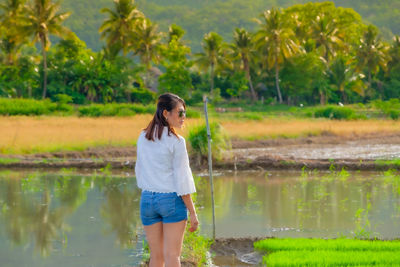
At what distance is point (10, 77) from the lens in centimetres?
5088

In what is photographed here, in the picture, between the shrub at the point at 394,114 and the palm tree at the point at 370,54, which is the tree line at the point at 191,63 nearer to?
the palm tree at the point at 370,54

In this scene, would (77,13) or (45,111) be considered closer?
(45,111)

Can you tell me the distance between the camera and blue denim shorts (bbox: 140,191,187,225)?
4297 millimetres

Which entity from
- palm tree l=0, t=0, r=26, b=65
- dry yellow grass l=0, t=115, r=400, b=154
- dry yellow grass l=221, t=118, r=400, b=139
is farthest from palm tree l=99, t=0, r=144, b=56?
dry yellow grass l=221, t=118, r=400, b=139

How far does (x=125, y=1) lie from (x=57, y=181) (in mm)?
40205

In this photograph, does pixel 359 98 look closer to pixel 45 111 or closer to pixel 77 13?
pixel 45 111

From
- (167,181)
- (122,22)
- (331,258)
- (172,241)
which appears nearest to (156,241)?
(172,241)

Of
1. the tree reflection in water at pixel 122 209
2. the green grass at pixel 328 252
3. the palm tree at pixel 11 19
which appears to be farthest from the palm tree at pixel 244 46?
the green grass at pixel 328 252

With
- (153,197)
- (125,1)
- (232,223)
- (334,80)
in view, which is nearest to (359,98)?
(334,80)

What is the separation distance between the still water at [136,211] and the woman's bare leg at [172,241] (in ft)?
9.18

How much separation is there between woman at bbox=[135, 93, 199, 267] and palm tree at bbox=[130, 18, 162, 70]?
49651mm

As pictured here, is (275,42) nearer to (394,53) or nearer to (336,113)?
(394,53)

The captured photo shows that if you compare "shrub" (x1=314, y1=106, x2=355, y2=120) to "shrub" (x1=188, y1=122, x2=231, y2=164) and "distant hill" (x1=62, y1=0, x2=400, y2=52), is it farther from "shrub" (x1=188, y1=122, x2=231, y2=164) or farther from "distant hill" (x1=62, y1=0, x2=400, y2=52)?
"distant hill" (x1=62, y1=0, x2=400, y2=52)

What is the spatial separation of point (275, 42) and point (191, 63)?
7697mm
